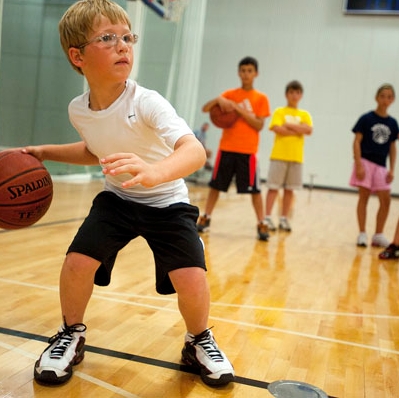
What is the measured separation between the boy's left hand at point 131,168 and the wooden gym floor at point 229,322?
25.5 inches

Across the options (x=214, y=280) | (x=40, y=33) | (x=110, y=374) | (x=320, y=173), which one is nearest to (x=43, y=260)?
(x=214, y=280)

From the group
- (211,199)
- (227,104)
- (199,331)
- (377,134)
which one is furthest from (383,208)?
(199,331)

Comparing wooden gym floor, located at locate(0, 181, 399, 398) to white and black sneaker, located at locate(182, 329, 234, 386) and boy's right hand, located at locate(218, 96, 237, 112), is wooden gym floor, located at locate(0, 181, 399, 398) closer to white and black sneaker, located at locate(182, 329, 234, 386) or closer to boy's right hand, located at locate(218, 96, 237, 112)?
white and black sneaker, located at locate(182, 329, 234, 386)

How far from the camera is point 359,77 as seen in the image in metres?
11.8

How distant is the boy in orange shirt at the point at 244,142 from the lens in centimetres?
443

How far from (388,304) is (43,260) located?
6.26 feet

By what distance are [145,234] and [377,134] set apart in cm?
347

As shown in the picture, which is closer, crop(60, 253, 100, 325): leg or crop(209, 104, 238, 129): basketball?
crop(60, 253, 100, 325): leg

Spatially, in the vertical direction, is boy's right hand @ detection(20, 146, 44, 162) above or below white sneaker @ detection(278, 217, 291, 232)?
above

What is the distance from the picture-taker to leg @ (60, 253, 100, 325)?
165 cm

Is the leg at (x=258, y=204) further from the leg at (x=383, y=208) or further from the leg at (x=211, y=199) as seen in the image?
the leg at (x=383, y=208)

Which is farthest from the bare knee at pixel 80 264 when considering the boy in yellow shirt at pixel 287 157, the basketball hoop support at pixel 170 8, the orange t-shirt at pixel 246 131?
the basketball hoop support at pixel 170 8

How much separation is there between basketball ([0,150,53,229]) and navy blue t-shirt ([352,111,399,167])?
3497 millimetres

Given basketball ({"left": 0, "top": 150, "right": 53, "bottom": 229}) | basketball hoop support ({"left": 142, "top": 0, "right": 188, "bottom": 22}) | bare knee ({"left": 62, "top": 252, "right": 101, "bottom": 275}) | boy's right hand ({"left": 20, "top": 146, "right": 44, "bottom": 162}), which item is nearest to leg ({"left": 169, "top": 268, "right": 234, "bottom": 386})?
bare knee ({"left": 62, "top": 252, "right": 101, "bottom": 275})
